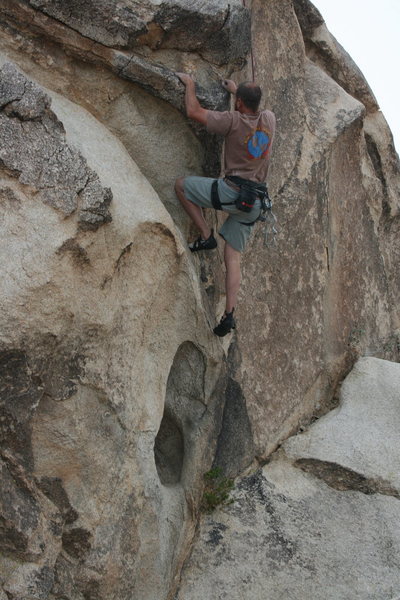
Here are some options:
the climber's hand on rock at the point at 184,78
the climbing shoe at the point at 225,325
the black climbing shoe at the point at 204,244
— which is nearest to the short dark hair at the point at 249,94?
the climber's hand on rock at the point at 184,78

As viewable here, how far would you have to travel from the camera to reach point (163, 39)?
718 cm

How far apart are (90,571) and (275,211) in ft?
13.8

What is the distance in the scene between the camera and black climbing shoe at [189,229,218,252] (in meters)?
7.57

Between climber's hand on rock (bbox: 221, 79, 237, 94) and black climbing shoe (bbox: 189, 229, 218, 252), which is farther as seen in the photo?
black climbing shoe (bbox: 189, 229, 218, 252)

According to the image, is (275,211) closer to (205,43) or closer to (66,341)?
(205,43)

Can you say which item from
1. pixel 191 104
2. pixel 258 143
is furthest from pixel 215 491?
pixel 191 104

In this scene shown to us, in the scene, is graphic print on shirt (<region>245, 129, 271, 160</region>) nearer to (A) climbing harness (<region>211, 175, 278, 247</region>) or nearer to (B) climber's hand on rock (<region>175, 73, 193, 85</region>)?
(A) climbing harness (<region>211, 175, 278, 247</region>)

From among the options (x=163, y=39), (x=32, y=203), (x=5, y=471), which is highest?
(x=163, y=39)

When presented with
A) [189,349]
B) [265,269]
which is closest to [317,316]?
[265,269]

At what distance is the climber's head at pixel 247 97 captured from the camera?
23.7ft

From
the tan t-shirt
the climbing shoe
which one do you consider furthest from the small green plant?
the tan t-shirt

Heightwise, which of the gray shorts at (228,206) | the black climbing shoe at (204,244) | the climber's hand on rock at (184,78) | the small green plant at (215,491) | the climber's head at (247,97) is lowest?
the small green plant at (215,491)

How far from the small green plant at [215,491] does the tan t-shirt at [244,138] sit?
2688mm

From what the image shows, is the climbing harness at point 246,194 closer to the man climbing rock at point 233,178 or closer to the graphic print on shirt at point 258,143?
the man climbing rock at point 233,178
